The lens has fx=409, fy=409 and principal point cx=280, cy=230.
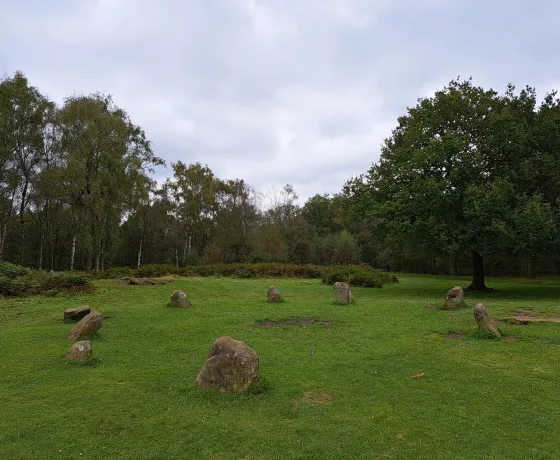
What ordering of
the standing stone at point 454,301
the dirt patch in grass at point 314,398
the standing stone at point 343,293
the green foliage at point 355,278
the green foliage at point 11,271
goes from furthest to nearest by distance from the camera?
the green foliage at point 355,278, the green foliage at point 11,271, the standing stone at point 343,293, the standing stone at point 454,301, the dirt patch in grass at point 314,398

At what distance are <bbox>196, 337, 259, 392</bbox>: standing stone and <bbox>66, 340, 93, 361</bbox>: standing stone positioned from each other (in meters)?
2.96

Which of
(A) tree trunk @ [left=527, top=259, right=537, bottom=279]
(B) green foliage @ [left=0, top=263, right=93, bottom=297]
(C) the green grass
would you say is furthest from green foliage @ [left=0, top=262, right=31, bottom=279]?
(A) tree trunk @ [left=527, top=259, right=537, bottom=279]

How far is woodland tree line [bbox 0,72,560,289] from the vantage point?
19766 mm

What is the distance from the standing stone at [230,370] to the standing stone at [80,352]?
2963mm

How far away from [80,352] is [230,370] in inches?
141

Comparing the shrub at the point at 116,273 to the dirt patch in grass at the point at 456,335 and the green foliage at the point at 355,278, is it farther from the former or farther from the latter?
the dirt patch in grass at the point at 456,335

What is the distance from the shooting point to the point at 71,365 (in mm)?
7738

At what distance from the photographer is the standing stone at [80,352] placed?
26.1 feet

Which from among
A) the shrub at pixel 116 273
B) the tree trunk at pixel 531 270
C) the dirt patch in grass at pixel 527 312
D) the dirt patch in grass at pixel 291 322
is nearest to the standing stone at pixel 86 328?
the dirt patch in grass at pixel 291 322

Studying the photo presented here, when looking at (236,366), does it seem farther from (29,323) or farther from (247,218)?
Result: (247,218)

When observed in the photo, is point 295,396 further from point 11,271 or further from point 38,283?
point 11,271

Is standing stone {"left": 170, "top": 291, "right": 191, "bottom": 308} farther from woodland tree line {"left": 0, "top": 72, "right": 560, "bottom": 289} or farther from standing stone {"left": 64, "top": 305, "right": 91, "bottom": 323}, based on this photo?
woodland tree line {"left": 0, "top": 72, "right": 560, "bottom": 289}

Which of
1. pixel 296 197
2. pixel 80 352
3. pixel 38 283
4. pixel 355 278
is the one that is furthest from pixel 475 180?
pixel 296 197

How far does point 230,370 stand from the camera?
20.6 ft
